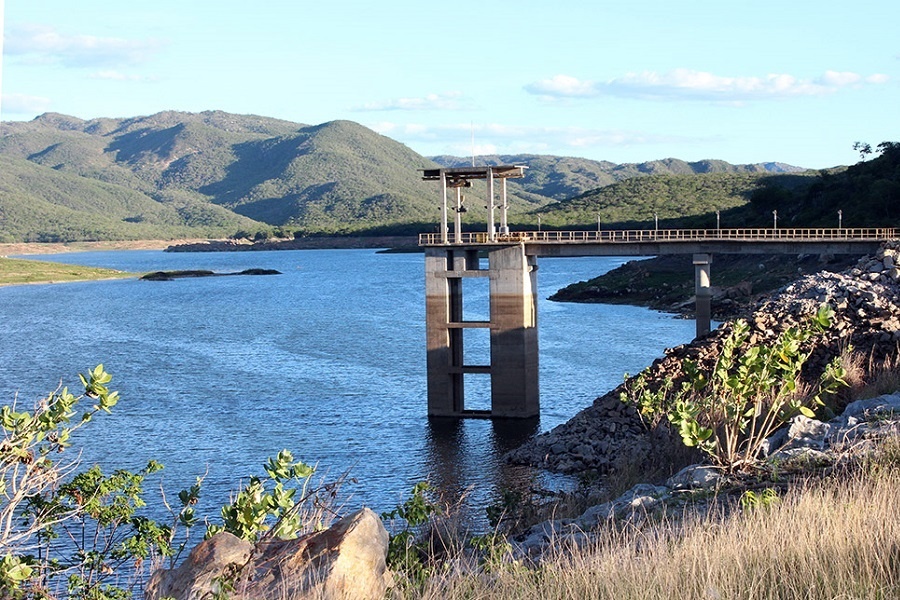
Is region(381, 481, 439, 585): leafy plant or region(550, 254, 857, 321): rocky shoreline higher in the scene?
region(381, 481, 439, 585): leafy plant

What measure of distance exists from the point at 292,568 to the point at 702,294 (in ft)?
132

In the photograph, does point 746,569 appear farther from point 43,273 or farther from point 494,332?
point 43,273

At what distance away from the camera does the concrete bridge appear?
148ft

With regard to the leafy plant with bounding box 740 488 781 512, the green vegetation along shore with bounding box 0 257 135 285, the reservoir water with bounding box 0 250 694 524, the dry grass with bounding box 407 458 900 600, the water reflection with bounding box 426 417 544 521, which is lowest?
the water reflection with bounding box 426 417 544 521

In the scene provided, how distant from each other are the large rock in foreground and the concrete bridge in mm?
34244

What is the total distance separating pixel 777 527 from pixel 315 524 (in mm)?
5113

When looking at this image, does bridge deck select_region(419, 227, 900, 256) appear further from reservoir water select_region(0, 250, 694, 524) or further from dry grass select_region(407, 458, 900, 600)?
dry grass select_region(407, 458, 900, 600)

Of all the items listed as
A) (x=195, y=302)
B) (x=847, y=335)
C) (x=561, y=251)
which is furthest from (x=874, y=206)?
(x=195, y=302)

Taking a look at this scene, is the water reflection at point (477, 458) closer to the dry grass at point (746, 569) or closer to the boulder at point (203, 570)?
the boulder at point (203, 570)

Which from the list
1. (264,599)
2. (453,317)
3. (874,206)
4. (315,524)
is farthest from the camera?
(874,206)

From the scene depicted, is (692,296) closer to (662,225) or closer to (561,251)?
(561,251)

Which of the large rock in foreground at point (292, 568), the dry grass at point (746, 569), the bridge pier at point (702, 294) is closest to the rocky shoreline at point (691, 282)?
the bridge pier at point (702, 294)

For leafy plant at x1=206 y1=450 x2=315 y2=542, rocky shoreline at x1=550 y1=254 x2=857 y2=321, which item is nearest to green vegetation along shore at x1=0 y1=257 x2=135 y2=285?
rocky shoreline at x1=550 y1=254 x2=857 y2=321

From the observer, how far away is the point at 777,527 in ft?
32.2
